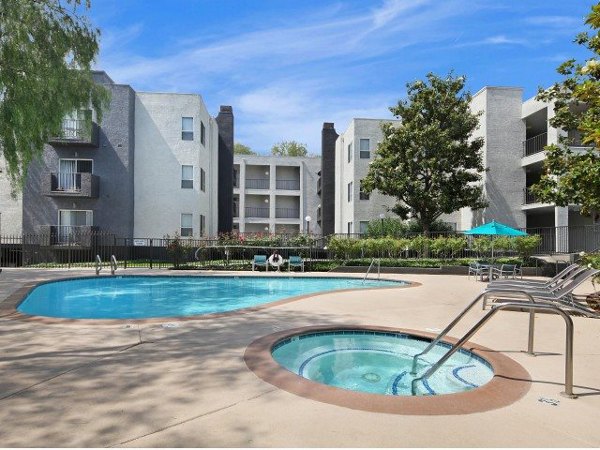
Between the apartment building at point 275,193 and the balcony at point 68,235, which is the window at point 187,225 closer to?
the balcony at point 68,235

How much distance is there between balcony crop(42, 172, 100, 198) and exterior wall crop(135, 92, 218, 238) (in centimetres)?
263

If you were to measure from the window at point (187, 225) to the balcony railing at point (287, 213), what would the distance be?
17.1m

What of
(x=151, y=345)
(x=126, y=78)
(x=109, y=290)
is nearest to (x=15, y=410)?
(x=151, y=345)

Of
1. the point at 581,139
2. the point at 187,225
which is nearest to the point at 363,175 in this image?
the point at 187,225

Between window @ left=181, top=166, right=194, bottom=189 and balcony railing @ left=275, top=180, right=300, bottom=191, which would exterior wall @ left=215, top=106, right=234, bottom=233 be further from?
balcony railing @ left=275, top=180, right=300, bottom=191

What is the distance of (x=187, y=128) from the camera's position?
25734mm

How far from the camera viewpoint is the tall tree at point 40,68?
11414mm

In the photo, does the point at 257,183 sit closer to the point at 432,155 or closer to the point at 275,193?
the point at 275,193

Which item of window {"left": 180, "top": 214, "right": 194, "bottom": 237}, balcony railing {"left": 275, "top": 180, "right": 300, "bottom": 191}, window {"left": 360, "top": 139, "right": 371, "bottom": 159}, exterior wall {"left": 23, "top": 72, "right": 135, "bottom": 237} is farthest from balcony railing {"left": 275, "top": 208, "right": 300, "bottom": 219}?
exterior wall {"left": 23, "top": 72, "right": 135, "bottom": 237}

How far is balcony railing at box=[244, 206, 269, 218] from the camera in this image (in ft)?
138

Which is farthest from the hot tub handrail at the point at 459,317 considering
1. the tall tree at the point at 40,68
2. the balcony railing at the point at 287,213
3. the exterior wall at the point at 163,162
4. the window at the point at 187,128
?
the balcony railing at the point at 287,213

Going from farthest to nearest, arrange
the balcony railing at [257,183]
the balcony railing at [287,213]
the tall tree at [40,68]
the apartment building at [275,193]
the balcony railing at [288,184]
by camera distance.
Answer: the balcony railing at [287,213]
the balcony railing at [288,184]
the balcony railing at [257,183]
the apartment building at [275,193]
the tall tree at [40,68]

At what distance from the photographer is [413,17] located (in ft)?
31.8

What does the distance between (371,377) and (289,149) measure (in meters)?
59.4
